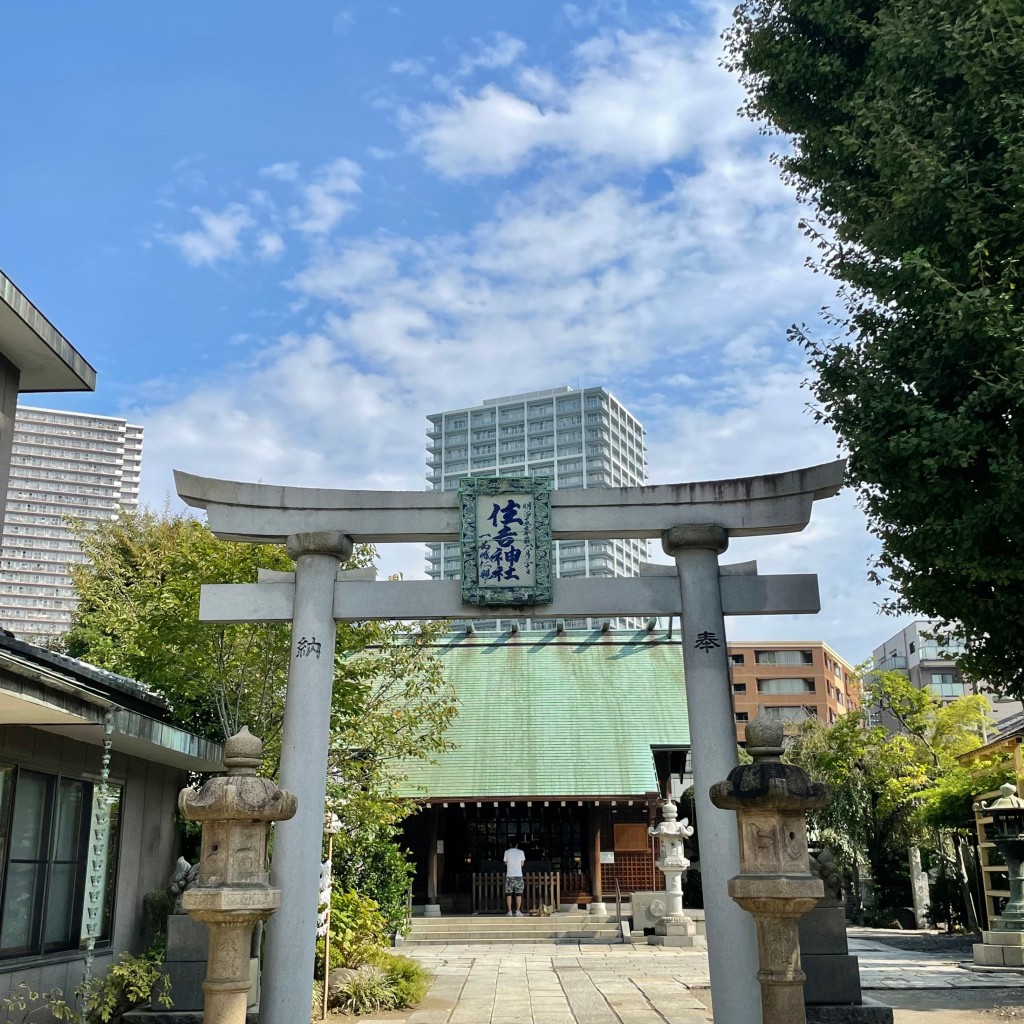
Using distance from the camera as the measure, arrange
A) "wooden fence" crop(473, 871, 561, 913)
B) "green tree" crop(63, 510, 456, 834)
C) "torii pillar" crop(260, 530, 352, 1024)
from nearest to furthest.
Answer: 1. "torii pillar" crop(260, 530, 352, 1024)
2. "green tree" crop(63, 510, 456, 834)
3. "wooden fence" crop(473, 871, 561, 913)

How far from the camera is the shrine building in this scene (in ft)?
74.5

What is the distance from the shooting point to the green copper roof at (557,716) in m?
22.9

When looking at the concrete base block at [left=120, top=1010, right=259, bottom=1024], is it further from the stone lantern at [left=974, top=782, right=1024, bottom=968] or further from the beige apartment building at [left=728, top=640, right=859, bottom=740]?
the beige apartment building at [left=728, top=640, right=859, bottom=740]

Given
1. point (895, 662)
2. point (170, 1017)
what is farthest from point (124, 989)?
point (895, 662)

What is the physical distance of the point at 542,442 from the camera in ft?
503

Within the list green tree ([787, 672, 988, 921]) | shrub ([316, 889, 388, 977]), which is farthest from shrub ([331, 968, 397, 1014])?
green tree ([787, 672, 988, 921])

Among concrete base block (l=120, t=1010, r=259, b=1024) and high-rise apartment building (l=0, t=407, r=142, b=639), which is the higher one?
high-rise apartment building (l=0, t=407, r=142, b=639)

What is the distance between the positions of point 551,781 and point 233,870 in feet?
52.6

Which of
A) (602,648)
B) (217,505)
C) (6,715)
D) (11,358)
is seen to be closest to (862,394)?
(217,505)

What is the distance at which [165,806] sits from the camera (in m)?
12.9

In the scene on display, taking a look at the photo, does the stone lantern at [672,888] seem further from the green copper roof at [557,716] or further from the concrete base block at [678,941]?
the green copper roof at [557,716]

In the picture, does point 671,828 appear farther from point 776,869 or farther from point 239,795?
point 239,795

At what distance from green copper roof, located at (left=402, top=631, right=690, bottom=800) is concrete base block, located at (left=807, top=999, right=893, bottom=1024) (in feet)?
43.8

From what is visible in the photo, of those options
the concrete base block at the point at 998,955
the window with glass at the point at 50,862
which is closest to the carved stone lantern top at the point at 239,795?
the window with glass at the point at 50,862
